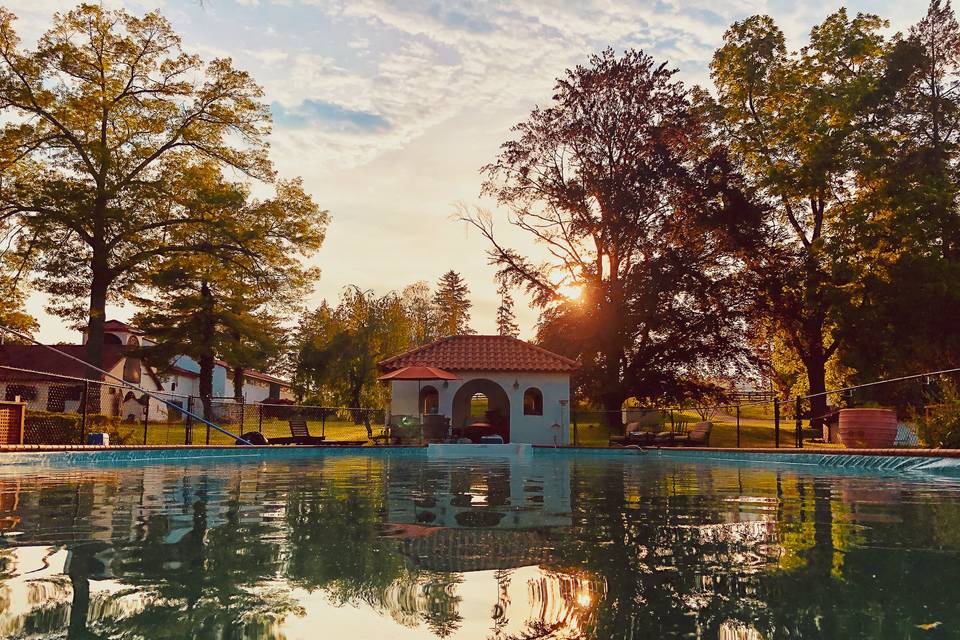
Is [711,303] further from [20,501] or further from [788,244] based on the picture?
[20,501]

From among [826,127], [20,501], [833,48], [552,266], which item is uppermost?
[833,48]

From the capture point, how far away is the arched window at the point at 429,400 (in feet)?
85.4

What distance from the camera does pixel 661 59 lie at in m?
30.5

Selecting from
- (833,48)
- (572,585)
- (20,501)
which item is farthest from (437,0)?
(833,48)

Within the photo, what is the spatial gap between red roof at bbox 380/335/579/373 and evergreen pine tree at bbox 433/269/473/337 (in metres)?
39.5

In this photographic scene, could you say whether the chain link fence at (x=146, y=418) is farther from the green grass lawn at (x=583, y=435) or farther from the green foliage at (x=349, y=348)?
the green foliage at (x=349, y=348)

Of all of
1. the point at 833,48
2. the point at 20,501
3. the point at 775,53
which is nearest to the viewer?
the point at 20,501

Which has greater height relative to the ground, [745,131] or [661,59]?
[661,59]

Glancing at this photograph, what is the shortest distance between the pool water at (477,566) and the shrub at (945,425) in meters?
6.33

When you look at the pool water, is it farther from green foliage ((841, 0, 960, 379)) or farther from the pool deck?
green foliage ((841, 0, 960, 379))

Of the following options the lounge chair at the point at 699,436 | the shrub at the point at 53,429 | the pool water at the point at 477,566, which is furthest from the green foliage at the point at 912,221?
the shrub at the point at 53,429

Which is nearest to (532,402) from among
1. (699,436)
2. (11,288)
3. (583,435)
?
(583,435)

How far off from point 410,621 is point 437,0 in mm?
12071

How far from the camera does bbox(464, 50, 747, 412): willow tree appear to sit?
28.8m
